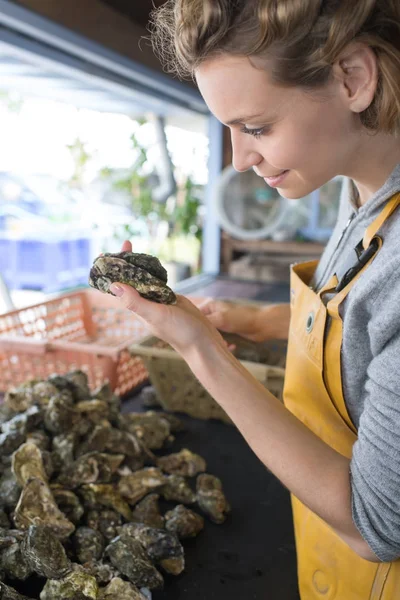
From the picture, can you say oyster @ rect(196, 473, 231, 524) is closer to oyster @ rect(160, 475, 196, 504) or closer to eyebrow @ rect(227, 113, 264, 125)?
oyster @ rect(160, 475, 196, 504)

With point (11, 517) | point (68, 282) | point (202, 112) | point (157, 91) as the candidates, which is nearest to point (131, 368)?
point (11, 517)

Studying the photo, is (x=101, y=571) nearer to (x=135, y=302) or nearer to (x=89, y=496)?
(x=89, y=496)

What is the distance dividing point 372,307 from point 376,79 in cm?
26

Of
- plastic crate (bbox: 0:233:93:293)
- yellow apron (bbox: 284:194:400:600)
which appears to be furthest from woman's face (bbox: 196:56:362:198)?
plastic crate (bbox: 0:233:93:293)

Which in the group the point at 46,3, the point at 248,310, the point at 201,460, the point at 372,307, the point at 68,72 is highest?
the point at 46,3

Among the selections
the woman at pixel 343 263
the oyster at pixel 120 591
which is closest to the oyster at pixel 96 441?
the oyster at pixel 120 591

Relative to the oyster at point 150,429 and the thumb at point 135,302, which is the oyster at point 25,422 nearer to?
the oyster at point 150,429

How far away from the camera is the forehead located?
592mm

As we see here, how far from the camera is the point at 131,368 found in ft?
5.15

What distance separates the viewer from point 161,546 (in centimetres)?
85

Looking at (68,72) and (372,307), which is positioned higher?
(68,72)

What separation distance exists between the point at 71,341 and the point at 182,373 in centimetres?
47

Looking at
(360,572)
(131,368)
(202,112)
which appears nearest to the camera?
(360,572)

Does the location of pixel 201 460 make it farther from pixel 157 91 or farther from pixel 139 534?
pixel 157 91
